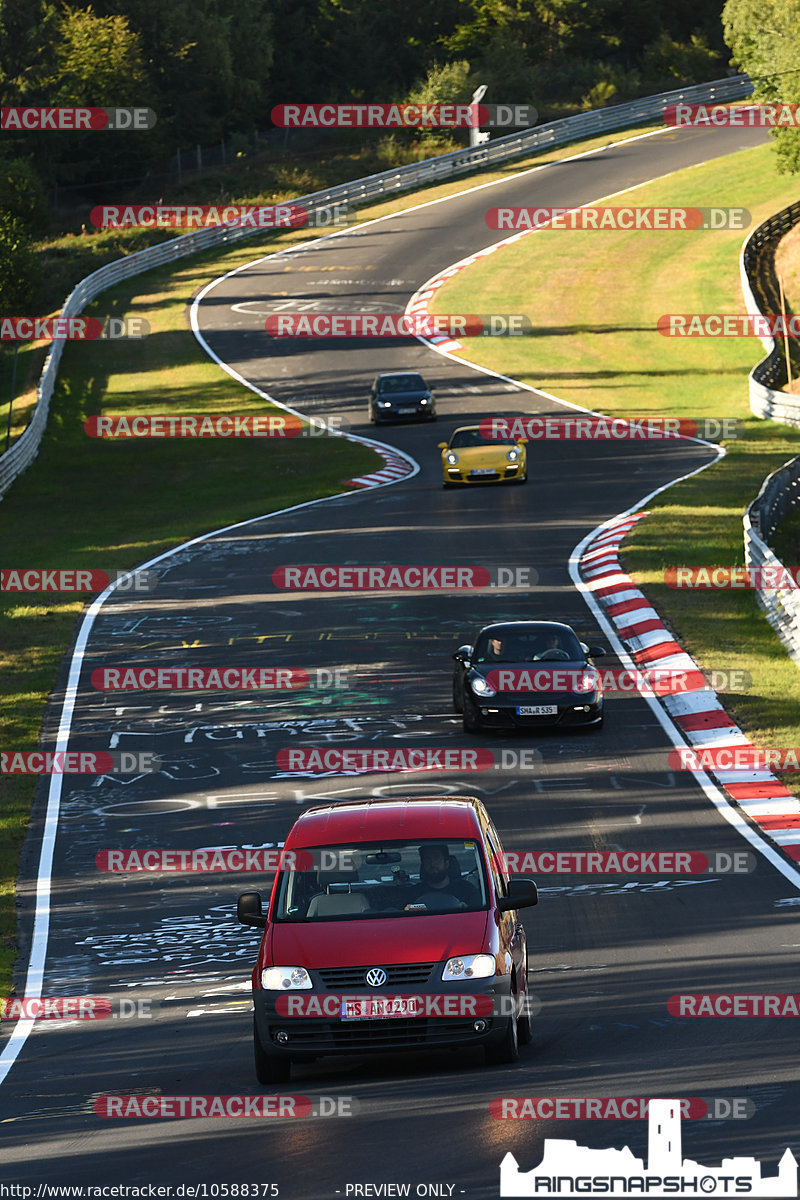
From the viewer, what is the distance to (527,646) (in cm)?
2108

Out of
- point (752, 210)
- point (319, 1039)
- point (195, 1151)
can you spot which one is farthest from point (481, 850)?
point (752, 210)

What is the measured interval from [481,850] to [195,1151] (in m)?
2.70

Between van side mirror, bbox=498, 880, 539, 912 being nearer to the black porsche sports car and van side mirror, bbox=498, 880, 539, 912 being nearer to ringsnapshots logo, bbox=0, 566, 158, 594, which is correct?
the black porsche sports car

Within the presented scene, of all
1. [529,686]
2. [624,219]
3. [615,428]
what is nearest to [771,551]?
[529,686]

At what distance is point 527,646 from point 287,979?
454 inches

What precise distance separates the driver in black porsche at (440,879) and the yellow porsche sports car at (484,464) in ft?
88.3

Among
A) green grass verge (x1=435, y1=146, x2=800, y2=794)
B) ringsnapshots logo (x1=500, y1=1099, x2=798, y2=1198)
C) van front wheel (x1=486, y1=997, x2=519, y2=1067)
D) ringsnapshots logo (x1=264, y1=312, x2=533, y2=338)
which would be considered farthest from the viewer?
ringsnapshots logo (x1=264, y1=312, x2=533, y2=338)

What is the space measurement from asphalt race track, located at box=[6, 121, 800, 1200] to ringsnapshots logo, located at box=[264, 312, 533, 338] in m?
20.0

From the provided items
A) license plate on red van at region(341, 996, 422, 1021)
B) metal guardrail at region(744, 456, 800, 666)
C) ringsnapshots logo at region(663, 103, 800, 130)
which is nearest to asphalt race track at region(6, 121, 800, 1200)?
license plate on red van at region(341, 996, 422, 1021)

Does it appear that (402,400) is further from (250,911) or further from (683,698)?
(250,911)

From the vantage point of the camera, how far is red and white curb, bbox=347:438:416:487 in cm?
3959

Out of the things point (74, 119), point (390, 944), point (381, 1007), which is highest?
point (74, 119)

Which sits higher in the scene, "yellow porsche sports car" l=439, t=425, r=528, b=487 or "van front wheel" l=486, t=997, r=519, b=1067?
"van front wheel" l=486, t=997, r=519, b=1067

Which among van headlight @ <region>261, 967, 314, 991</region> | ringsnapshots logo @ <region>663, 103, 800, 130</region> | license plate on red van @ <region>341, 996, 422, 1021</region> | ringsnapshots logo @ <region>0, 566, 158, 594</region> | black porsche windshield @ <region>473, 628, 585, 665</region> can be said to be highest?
ringsnapshots logo @ <region>663, 103, 800, 130</region>
